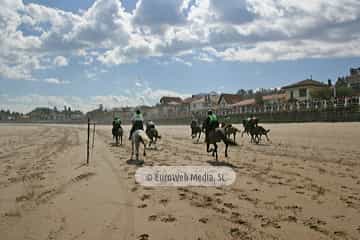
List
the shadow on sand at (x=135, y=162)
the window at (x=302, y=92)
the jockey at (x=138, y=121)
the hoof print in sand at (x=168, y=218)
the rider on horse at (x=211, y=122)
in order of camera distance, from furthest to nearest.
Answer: the window at (x=302, y=92) → the jockey at (x=138, y=121) → the rider on horse at (x=211, y=122) → the shadow on sand at (x=135, y=162) → the hoof print in sand at (x=168, y=218)

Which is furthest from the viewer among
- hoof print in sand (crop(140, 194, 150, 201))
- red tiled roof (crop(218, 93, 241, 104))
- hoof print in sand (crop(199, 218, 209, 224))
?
red tiled roof (crop(218, 93, 241, 104))

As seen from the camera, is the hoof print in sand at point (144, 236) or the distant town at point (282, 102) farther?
the distant town at point (282, 102)

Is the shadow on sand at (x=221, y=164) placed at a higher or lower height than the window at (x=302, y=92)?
lower

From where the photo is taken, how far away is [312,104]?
38.7m

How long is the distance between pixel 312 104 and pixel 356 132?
48.6ft

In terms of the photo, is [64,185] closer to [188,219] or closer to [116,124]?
[188,219]

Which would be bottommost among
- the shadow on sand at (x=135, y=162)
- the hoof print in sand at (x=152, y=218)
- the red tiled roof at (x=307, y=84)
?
the hoof print in sand at (x=152, y=218)

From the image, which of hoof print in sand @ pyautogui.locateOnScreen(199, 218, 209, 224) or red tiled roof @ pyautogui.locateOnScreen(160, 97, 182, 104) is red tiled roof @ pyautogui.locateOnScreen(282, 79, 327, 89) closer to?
red tiled roof @ pyautogui.locateOnScreen(160, 97, 182, 104)

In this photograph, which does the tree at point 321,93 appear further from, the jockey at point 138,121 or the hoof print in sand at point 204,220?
the hoof print in sand at point 204,220

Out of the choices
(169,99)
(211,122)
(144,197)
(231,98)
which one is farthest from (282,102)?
(169,99)

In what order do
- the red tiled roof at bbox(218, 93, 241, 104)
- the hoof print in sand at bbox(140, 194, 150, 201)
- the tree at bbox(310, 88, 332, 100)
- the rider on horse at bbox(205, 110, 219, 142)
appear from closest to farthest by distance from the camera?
the hoof print in sand at bbox(140, 194, 150, 201) → the rider on horse at bbox(205, 110, 219, 142) → the tree at bbox(310, 88, 332, 100) → the red tiled roof at bbox(218, 93, 241, 104)

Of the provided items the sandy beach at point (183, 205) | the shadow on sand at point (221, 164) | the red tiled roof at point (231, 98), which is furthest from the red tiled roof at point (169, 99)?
the sandy beach at point (183, 205)

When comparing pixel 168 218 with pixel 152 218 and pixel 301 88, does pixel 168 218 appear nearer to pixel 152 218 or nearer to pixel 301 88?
pixel 152 218

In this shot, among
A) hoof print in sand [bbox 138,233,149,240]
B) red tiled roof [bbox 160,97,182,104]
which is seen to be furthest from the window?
hoof print in sand [bbox 138,233,149,240]
